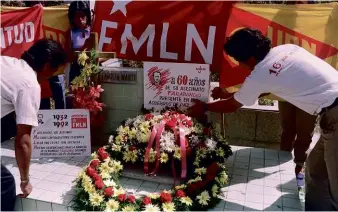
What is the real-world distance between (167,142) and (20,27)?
2471 mm

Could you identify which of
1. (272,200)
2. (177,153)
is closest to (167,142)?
(177,153)

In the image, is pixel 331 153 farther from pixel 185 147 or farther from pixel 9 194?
pixel 9 194

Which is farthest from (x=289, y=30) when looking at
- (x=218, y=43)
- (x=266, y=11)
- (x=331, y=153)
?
(x=331, y=153)

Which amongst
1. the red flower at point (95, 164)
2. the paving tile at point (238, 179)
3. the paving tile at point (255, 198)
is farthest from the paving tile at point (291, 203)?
the red flower at point (95, 164)

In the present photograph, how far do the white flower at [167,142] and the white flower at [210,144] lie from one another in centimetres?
31

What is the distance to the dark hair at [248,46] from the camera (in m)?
2.91

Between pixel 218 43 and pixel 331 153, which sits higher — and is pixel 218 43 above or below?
above

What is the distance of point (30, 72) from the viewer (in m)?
2.64

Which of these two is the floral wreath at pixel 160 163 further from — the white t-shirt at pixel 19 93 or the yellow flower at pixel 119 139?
the white t-shirt at pixel 19 93

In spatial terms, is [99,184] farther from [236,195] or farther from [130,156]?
[236,195]

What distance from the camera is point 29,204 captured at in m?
3.07

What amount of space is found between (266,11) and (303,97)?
56.5 inches

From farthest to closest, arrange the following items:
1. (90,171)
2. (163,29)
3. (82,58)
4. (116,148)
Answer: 1. (163,29)
2. (82,58)
3. (116,148)
4. (90,171)

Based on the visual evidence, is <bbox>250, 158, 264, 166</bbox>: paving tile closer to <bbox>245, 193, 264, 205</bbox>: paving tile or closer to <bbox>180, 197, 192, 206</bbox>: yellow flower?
<bbox>245, 193, 264, 205</bbox>: paving tile
